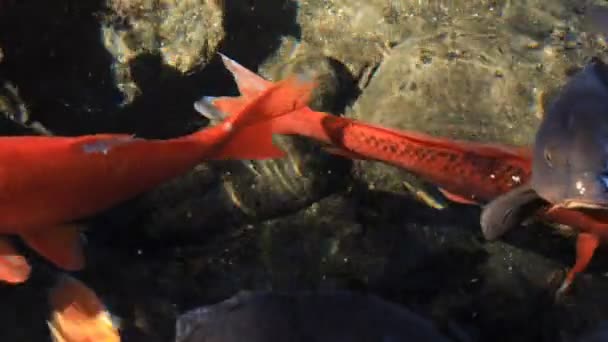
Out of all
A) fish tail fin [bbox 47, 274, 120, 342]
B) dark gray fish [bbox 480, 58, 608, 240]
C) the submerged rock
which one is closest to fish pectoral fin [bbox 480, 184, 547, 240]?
dark gray fish [bbox 480, 58, 608, 240]

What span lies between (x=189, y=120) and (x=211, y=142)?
141 cm

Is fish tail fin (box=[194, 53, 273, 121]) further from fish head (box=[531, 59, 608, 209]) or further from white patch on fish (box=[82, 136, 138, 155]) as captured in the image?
fish head (box=[531, 59, 608, 209])

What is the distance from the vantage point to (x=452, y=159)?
328 cm

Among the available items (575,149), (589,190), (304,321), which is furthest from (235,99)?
(589,190)

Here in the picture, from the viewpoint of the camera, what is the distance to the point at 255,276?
3.56 metres

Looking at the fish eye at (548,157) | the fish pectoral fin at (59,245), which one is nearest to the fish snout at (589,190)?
the fish eye at (548,157)

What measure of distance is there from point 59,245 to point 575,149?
8.30 feet

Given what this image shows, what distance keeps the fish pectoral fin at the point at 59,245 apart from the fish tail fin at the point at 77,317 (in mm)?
286

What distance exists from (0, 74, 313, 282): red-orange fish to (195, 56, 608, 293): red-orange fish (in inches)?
11.0

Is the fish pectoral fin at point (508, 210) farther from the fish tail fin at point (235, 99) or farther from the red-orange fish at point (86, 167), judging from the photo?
the fish tail fin at point (235, 99)

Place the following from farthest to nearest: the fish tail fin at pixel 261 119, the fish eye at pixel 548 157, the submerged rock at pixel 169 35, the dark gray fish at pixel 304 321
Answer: the submerged rock at pixel 169 35 → the fish tail fin at pixel 261 119 → the fish eye at pixel 548 157 → the dark gray fish at pixel 304 321

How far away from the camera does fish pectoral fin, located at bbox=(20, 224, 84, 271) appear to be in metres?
3.06

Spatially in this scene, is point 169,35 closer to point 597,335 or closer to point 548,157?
point 548,157

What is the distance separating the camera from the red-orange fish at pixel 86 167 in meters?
2.78
